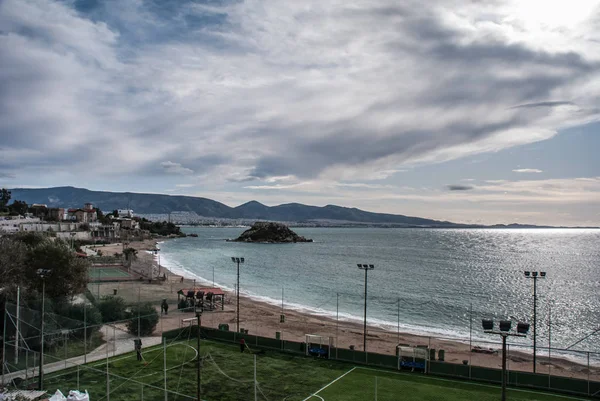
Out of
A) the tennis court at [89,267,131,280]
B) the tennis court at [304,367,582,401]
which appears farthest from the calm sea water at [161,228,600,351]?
the tennis court at [304,367,582,401]

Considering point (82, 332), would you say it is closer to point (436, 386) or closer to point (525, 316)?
point (436, 386)

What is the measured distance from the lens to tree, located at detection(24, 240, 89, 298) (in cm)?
3422

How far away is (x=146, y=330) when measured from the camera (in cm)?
3303

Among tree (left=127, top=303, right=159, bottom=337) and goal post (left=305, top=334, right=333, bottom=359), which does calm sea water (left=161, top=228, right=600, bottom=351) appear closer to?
goal post (left=305, top=334, right=333, bottom=359)

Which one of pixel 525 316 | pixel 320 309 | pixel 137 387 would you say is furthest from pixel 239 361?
pixel 525 316

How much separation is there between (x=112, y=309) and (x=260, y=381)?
612 inches

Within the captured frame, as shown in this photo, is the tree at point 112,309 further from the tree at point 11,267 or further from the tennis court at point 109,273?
the tennis court at point 109,273

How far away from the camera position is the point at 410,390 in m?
23.7

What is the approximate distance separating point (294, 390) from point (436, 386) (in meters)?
7.86

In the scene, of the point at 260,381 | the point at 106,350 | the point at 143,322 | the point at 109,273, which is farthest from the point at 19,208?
the point at 260,381

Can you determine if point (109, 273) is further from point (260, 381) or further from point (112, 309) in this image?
point (260, 381)

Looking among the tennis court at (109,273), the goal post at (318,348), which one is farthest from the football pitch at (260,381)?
the tennis court at (109,273)

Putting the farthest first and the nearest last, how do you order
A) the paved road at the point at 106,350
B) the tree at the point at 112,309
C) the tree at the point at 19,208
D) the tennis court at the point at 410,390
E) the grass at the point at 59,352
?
the tree at the point at 19,208, the tree at the point at 112,309, the grass at the point at 59,352, the paved road at the point at 106,350, the tennis court at the point at 410,390

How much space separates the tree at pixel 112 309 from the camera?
33.8 metres
